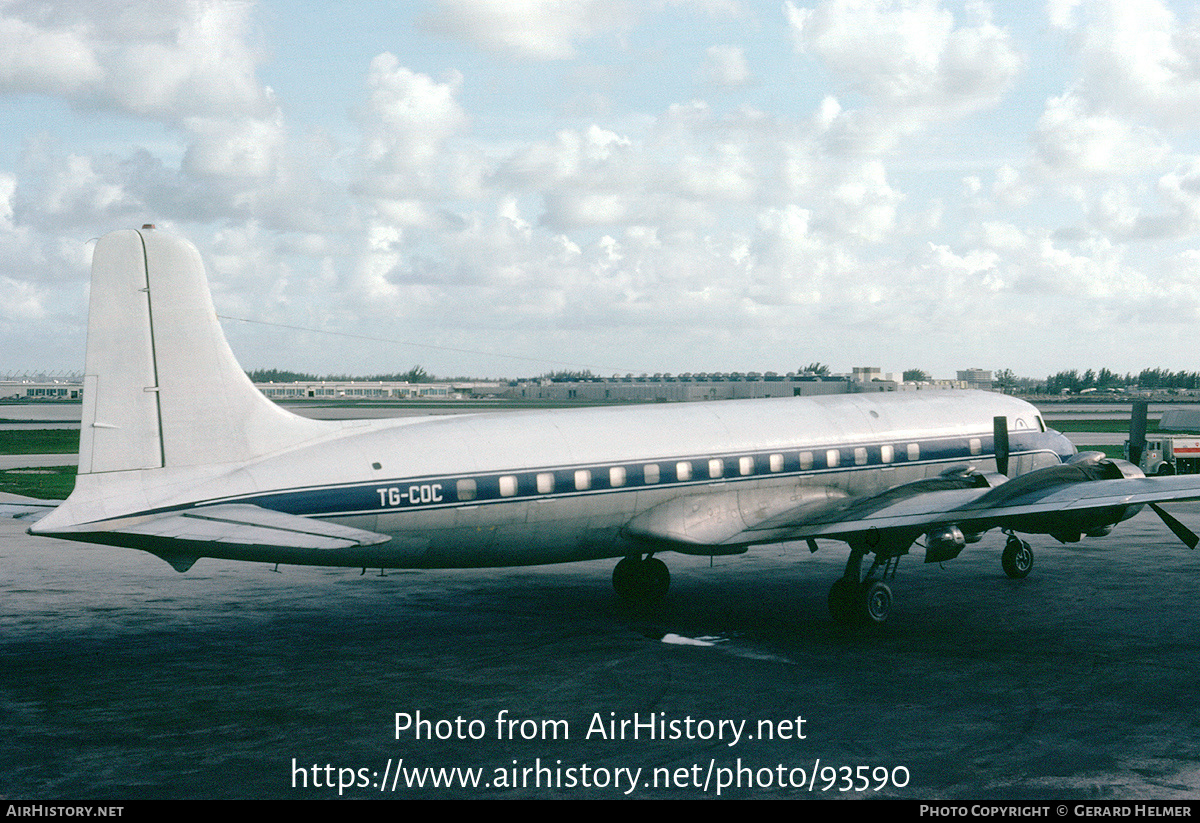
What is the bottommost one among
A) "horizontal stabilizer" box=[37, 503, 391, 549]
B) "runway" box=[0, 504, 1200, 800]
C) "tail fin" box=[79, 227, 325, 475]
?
"runway" box=[0, 504, 1200, 800]

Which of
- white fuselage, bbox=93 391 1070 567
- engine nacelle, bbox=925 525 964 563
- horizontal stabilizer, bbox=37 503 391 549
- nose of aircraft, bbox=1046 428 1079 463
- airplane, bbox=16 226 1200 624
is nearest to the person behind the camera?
horizontal stabilizer, bbox=37 503 391 549

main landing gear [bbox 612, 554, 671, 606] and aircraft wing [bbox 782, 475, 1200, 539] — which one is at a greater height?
aircraft wing [bbox 782, 475, 1200, 539]

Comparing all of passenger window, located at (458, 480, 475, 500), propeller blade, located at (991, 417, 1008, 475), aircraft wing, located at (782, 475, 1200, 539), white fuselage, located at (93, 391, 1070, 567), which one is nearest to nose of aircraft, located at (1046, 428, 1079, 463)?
white fuselage, located at (93, 391, 1070, 567)

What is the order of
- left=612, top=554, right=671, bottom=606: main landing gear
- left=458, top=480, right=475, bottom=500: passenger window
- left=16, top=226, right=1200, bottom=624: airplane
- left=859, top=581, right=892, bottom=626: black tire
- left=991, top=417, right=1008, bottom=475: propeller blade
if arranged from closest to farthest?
left=16, top=226, right=1200, bottom=624: airplane
left=458, top=480, right=475, bottom=500: passenger window
left=859, top=581, right=892, bottom=626: black tire
left=612, top=554, right=671, bottom=606: main landing gear
left=991, top=417, right=1008, bottom=475: propeller blade

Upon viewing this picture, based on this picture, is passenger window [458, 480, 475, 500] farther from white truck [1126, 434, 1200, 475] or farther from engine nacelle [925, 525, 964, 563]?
white truck [1126, 434, 1200, 475]

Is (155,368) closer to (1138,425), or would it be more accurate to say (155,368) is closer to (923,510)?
(923,510)

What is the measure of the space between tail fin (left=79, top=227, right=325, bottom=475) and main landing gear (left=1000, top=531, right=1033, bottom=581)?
16673 millimetres

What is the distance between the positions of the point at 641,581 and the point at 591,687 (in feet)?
21.1

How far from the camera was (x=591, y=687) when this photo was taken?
48.4 ft

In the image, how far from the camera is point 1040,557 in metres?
26.5

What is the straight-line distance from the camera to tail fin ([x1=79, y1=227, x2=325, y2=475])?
1614cm

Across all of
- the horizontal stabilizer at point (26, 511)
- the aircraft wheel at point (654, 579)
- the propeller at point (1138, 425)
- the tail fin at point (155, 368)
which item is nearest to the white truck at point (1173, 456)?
the propeller at point (1138, 425)
